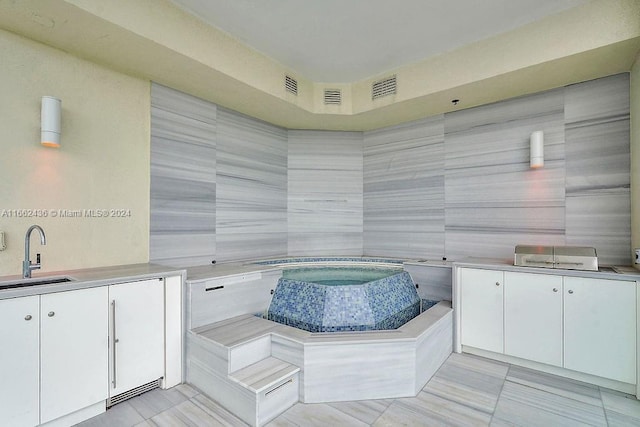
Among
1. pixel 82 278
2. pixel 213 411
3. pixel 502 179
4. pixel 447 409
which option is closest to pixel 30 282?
pixel 82 278

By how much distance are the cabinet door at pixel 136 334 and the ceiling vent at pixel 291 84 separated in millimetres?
2423

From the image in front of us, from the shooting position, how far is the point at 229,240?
12.7ft

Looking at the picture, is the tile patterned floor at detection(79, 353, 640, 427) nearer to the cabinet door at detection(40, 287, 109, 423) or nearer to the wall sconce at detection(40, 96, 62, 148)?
the cabinet door at detection(40, 287, 109, 423)

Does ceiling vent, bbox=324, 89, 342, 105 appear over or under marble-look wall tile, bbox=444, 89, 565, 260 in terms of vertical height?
over

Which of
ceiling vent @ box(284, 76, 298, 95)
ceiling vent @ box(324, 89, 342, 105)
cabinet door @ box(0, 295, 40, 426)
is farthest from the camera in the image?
ceiling vent @ box(324, 89, 342, 105)


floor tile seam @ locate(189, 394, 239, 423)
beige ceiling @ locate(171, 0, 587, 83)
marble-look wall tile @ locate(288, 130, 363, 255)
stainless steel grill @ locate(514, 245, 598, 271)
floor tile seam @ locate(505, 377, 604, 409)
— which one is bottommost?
floor tile seam @ locate(189, 394, 239, 423)

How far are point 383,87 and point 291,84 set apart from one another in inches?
41.9

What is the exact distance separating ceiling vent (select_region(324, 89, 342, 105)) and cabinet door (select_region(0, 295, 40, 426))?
333 cm

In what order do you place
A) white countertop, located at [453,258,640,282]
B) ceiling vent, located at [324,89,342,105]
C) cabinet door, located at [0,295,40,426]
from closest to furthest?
cabinet door, located at [0,295,40,426], white countertop, located at [453,258,640,282], ceiling vent, located at [324,89,342,105]

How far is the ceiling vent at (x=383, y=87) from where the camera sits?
355 centimetres

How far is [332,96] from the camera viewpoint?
12.8 feet

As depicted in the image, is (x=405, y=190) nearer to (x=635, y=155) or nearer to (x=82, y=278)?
(x=635, y=155)

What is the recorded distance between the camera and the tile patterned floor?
1961mm

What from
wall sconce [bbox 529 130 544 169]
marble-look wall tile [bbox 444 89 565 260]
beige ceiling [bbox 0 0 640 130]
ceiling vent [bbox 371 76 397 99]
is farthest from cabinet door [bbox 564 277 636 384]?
ceiling vent [bbox 371 76 397 99]
